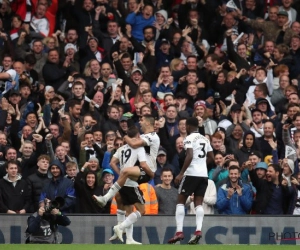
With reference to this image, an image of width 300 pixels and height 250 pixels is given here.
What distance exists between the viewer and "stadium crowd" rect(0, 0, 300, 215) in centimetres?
2136

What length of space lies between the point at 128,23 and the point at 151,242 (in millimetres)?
8483

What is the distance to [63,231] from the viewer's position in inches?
800

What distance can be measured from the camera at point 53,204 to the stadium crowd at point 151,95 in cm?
223

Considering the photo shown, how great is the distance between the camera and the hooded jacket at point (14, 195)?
21.1 metres

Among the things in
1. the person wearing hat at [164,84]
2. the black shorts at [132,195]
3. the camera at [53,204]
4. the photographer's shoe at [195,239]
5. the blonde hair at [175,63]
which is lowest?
the photographer's shoe at [195,239]

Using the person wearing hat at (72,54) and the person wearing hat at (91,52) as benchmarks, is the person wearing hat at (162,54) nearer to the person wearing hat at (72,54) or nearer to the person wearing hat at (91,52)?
the person wearing hat at (91,52)

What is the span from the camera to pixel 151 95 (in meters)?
24.5

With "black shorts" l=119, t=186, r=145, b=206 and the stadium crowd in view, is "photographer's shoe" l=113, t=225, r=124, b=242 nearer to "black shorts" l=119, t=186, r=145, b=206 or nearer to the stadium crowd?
"black shorts" l=119, t=186, r=145, b=206

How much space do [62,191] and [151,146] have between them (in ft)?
7.83

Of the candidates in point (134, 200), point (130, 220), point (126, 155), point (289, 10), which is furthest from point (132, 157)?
point (289, 10)

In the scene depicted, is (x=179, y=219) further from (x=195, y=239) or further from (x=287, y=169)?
(x=287, y=169)

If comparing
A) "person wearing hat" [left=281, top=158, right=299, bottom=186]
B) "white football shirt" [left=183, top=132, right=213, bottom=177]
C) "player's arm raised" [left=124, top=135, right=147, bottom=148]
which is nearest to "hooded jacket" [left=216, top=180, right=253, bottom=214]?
"person wearing hat" [left=281, top=158, right=299, bottom=186]

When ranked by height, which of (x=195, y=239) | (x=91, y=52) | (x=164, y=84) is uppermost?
(x=91, y=52)

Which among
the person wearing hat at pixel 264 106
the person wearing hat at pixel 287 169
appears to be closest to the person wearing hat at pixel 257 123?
the person wearing hat at pixel 264 106
